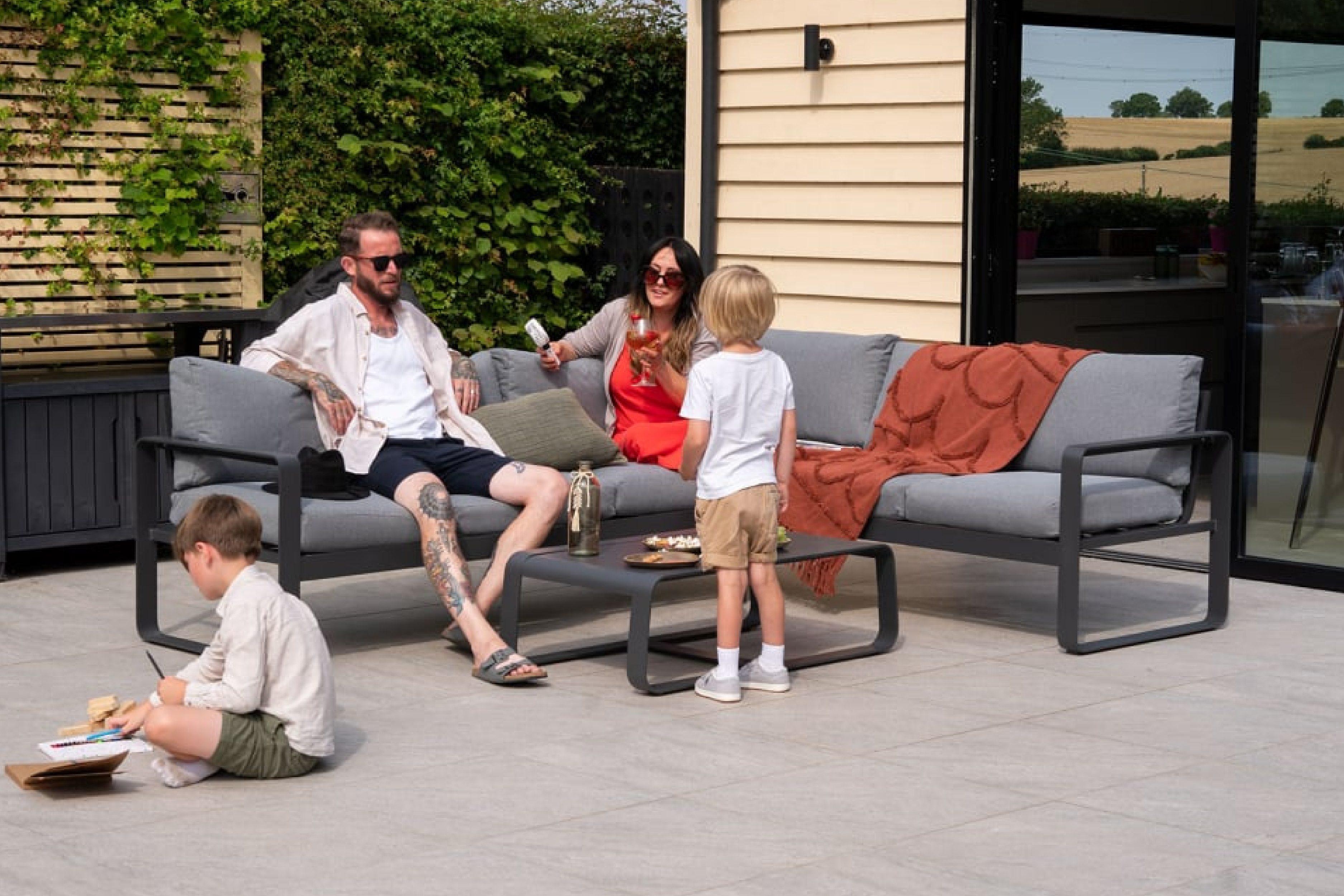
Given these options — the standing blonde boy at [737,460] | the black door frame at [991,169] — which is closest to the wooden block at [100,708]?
the standing blonde boy at [737,460]

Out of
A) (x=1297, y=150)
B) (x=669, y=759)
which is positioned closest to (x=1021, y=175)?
(x=1297, y=150)

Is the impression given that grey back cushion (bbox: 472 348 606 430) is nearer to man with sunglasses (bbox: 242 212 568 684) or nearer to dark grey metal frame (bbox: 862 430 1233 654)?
man with sunglasses (bbox: 242 212 568 684)

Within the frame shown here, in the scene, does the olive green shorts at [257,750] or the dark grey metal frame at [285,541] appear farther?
the dark grey metal frame at [285,541]

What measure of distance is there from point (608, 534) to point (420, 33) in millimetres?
3813

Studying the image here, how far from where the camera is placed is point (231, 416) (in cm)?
602

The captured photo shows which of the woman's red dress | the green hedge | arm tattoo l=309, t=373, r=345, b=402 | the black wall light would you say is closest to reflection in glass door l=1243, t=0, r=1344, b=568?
the black wall light

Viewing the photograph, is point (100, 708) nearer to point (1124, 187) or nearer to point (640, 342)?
point (640, 342)

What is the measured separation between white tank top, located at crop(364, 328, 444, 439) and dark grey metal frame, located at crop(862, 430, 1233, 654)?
1516 millimetres

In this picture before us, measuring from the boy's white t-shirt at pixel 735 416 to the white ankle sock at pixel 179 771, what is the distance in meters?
1.61

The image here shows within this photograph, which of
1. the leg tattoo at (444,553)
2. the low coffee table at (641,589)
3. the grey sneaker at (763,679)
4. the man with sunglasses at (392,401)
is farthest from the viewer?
the man with sunglasses at (392,401)

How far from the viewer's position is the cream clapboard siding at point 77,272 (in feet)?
26.2

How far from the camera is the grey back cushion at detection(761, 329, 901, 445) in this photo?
7191mm

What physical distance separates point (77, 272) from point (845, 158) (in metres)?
3.41

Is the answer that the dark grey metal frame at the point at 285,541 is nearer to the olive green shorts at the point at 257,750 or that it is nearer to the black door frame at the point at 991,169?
the olive green shorts at the point at 257,750
